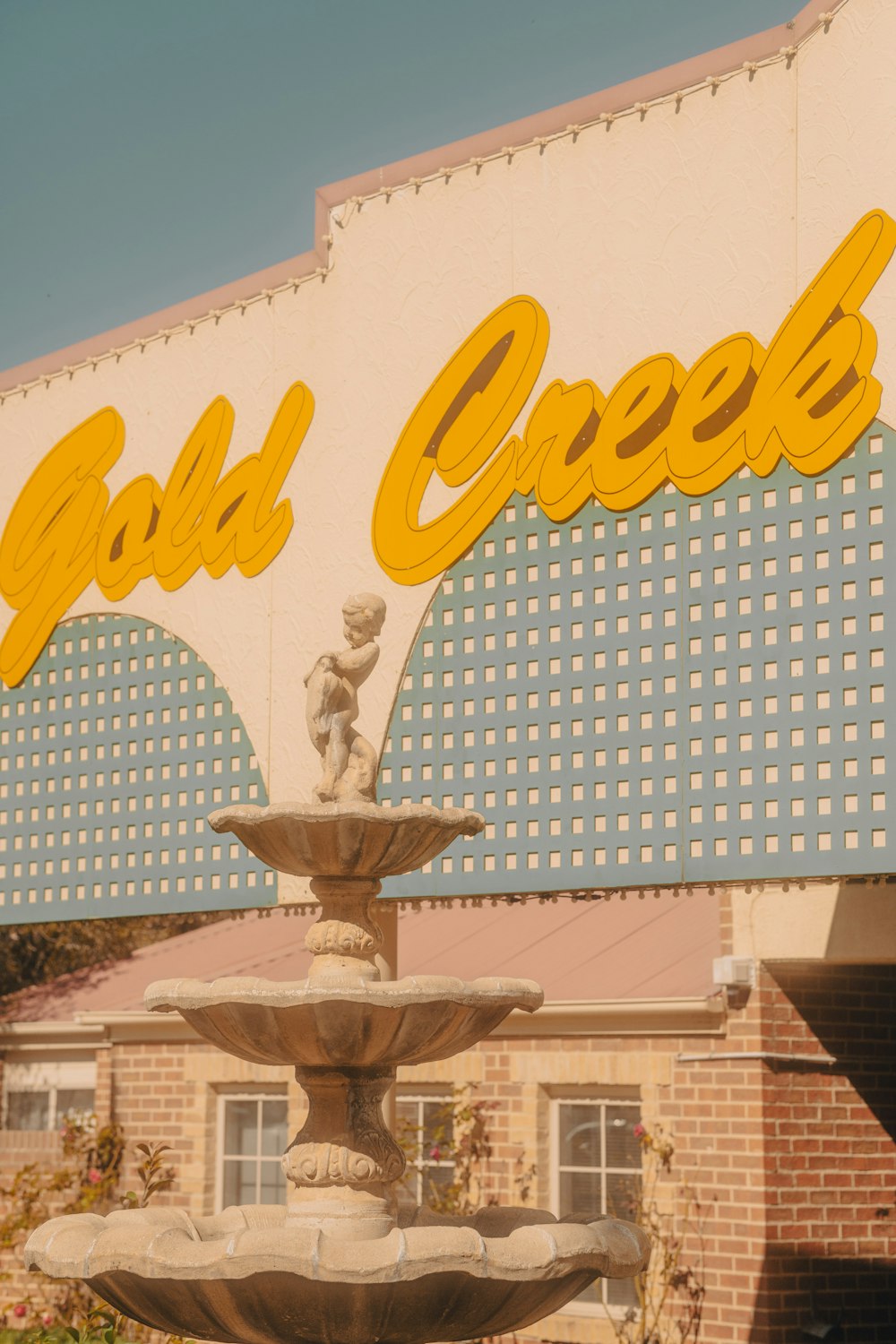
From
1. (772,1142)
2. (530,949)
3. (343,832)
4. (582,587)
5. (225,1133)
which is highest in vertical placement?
(582,587)

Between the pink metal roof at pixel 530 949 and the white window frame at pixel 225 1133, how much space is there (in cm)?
104

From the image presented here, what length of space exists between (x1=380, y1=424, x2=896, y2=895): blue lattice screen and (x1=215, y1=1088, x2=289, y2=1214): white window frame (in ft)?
16.9

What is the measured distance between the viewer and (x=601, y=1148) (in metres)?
14.0

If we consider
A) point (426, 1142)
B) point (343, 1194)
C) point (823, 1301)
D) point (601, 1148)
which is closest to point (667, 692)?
point (343, 1194)

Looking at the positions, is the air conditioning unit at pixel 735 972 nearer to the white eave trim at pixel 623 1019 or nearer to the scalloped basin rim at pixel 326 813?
the white eave trim at pixel 623 1019

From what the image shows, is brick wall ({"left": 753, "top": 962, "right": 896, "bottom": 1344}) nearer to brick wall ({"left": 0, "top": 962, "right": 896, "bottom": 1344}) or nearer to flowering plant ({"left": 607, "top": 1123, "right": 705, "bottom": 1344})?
brick wall ({"left": 0, "top": 962, "right": 896, "bottom": 1344})

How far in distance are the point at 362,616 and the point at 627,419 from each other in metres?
3.48

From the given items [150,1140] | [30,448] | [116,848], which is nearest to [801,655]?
[116,848]

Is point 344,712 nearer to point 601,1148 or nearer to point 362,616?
point 362,616

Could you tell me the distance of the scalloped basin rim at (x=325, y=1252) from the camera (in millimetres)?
6570

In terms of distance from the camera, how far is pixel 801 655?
1002cm

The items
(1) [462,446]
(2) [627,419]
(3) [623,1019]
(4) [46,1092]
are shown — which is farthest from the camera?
(4) [46,1092]

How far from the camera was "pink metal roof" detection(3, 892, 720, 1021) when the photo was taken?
46.5 feet

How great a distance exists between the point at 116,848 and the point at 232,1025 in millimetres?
6342
